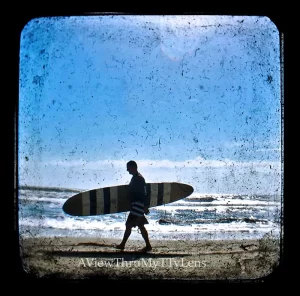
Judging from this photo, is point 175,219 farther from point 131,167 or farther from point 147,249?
point 131,167

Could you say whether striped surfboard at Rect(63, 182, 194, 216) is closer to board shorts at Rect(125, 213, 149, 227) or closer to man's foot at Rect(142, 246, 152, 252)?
board shorts at Rect(125, 213, 149, 227)

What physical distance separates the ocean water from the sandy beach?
0.14ft

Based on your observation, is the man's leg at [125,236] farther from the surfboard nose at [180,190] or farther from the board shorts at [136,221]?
the surfboard nose at [180,190]

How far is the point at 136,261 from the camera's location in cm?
184

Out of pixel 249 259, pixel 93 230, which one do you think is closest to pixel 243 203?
pixel 249 259

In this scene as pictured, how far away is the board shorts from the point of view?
1.95 metres

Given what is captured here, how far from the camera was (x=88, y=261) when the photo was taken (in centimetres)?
185

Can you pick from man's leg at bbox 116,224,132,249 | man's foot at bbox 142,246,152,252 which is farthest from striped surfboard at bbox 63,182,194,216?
man's foot at bbox 142,246,152,252

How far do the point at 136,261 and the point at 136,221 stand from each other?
0.68 feet

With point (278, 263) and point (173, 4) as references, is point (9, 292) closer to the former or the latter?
point (278, 263)

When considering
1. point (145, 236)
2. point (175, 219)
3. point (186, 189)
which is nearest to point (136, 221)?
point (145, 236)

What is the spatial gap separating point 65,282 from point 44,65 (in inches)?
41.2

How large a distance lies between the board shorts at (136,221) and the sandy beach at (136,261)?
9 cm

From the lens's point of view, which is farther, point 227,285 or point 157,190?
point 157,190
